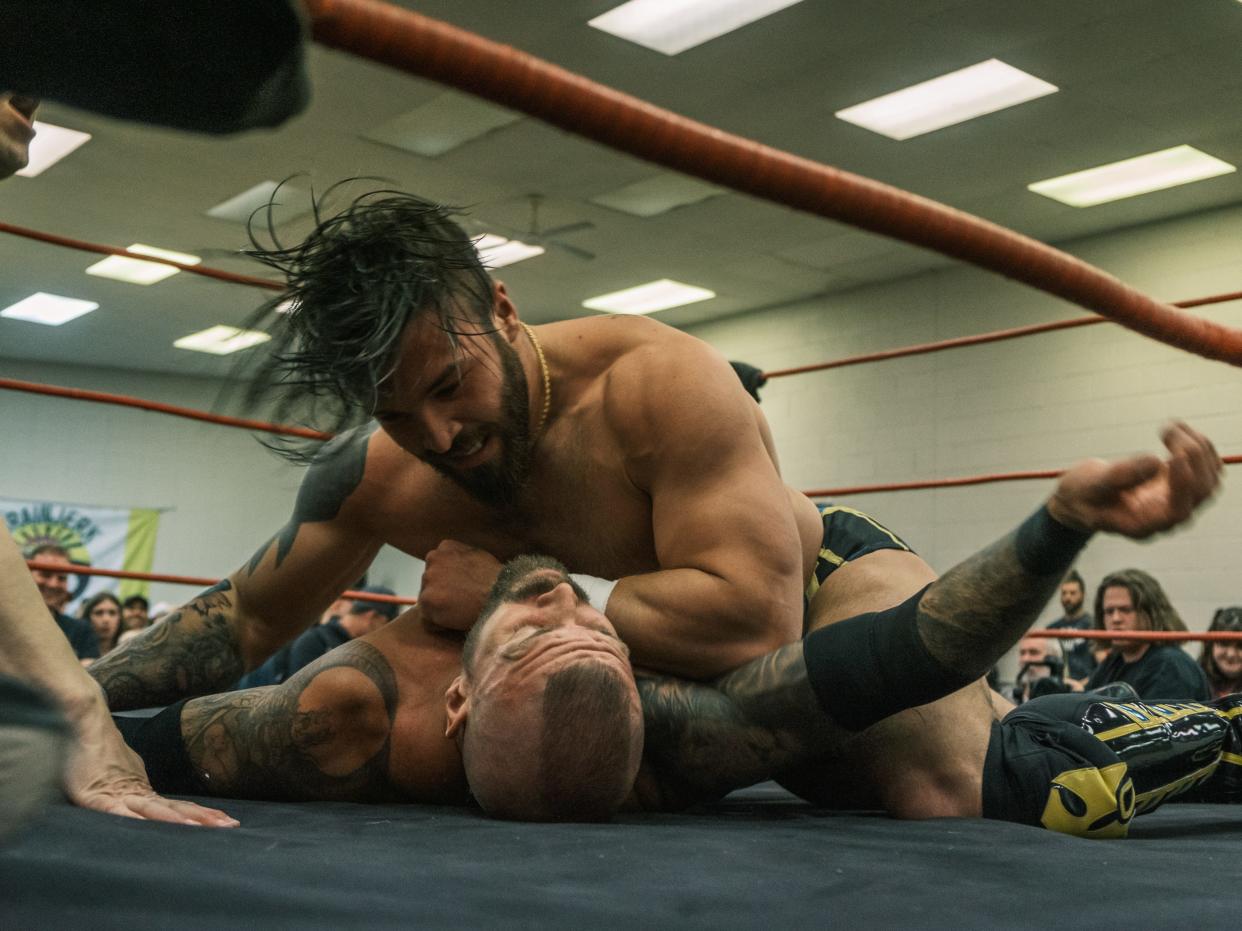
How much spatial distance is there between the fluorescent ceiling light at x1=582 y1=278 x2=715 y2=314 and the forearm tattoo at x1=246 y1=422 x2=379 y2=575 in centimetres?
512

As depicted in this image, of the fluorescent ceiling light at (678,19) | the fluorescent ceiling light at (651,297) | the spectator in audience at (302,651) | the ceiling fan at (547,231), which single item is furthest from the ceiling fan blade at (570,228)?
the spectator in audience at (302,651)

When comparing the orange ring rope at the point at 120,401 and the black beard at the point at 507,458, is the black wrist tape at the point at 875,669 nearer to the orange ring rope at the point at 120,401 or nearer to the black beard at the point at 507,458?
the black beard at the point at 507,458

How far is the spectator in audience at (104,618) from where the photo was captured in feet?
18.0

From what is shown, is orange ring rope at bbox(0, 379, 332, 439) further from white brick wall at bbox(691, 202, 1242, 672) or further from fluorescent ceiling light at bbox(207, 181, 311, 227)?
white brick wall at bbox(691, 202, 1242, 672)

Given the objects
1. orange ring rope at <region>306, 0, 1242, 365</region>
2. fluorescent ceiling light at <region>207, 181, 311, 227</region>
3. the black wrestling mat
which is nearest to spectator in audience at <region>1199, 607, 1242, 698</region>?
the black wrestling mat

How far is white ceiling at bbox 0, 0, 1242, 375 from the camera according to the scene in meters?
4.10

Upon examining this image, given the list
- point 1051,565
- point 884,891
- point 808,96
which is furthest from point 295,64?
point 808,96

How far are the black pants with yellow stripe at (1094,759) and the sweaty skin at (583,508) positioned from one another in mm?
289

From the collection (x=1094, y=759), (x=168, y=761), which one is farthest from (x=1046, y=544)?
(x=168, y=761)

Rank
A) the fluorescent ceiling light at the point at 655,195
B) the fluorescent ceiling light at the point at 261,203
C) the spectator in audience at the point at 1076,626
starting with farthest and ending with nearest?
the fluorescent ceiling light at the point at 261,203 → the fluorescent ceiling light at the point at 655,195 → the spectator in audience at the point at 1076,626

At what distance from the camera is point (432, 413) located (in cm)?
148

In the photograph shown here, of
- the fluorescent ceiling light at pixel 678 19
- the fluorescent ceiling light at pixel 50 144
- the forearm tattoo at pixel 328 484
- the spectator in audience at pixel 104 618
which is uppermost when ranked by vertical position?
Answer: the fluorescent ceiling light at pixel 678 19

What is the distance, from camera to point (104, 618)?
550 cm

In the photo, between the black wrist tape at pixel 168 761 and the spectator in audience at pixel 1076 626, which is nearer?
the black wrist tape at pixel 168 761
